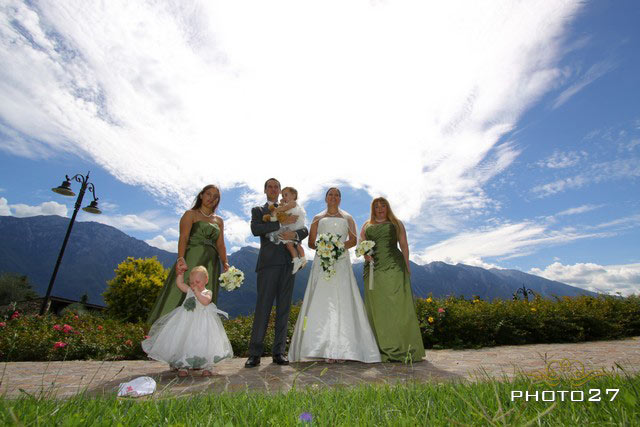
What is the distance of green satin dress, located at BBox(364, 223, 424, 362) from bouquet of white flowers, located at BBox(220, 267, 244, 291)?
2504 millimetres

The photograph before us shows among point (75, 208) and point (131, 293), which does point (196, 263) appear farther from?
point (131, 293)

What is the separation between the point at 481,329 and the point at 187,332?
768cm

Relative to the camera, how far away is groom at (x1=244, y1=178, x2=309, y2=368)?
600cm

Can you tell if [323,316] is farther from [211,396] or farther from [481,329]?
[481,329]

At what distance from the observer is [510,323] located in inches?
380

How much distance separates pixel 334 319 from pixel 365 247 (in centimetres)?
143

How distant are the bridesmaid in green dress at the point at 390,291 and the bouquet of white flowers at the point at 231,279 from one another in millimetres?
2504

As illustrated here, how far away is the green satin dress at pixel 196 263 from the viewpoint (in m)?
5.34

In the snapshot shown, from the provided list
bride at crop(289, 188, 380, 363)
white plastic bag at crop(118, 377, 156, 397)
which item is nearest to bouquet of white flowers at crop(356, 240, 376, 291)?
bride at crop(289, 188, 380, 363)

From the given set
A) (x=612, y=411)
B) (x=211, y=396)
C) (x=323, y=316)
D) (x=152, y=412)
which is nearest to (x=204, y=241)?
(x=323, y=316)

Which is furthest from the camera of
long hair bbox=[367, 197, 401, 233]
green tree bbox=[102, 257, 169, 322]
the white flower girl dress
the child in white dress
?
green tree bbox=[102, 257, 169, 322]

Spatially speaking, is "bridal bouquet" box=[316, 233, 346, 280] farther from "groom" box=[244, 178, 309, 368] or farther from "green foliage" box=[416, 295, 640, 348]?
"green foliage" box=[416, 295, 640, 348]

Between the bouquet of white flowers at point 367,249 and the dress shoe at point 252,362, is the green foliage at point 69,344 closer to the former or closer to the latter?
the dress shoe at point 252,362

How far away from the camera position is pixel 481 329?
30.8ft
